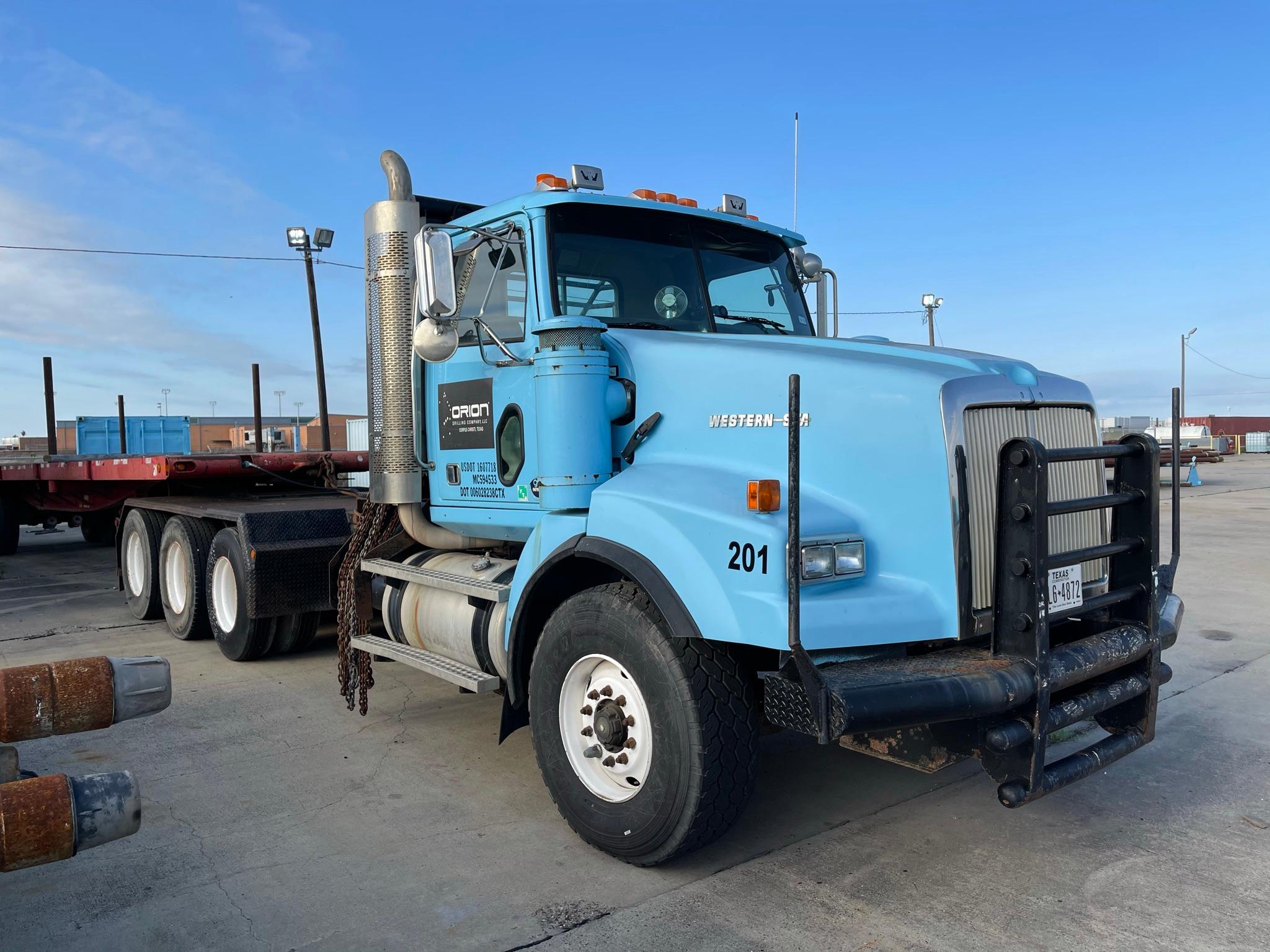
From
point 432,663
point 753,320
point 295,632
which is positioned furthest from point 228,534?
point 753,320

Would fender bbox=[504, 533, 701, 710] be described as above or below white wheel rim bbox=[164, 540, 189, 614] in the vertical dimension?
above

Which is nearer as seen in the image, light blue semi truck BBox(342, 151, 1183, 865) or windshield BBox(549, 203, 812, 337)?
light blue semi truck BBox(342, 151, 1183, 865)

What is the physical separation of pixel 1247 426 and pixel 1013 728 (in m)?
100

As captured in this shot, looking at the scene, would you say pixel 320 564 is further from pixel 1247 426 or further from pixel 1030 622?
pixel 1247 426

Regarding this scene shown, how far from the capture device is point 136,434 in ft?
64.7

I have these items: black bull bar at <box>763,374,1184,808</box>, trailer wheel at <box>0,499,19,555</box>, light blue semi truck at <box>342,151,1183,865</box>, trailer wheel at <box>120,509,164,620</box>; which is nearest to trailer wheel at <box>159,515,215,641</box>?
trailer wheel at <box>120,509,164,620</box>

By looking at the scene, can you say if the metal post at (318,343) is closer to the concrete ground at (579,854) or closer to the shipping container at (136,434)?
the shipping container at (136,434)

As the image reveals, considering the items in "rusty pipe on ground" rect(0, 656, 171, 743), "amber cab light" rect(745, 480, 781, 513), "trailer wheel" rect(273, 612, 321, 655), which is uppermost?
"amber cab light" rect(745, 480, 781, 513)

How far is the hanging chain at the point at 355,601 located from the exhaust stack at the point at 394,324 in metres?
0.33

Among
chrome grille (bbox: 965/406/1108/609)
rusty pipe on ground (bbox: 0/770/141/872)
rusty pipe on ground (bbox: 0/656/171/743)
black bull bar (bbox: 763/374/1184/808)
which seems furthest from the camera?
chrome grille (bbox: 965/406/1108/609)

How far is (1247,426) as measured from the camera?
86.8 metres

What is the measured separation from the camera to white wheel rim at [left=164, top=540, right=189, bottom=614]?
7.72 m

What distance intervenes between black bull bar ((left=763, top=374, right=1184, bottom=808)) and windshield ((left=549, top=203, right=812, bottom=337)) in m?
1.74

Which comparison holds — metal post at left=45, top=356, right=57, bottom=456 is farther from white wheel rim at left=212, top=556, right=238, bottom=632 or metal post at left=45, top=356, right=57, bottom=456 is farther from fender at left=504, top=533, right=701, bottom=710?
fender at left=504, top=533, right=701, bottom=710
